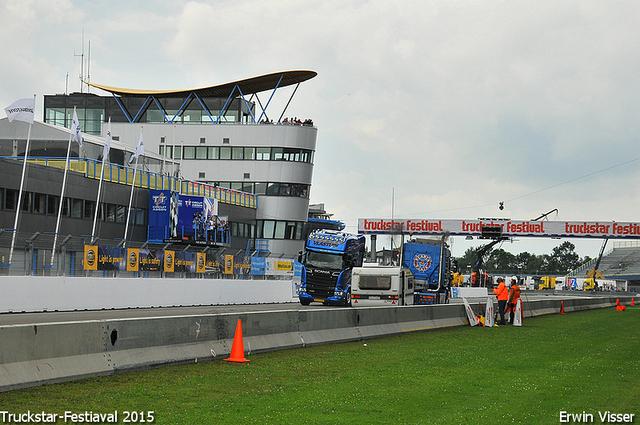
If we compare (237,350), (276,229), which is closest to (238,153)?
(276,229)

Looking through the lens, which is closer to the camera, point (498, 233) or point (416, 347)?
point (416, 347)

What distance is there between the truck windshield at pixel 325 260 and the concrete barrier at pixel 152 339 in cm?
1685

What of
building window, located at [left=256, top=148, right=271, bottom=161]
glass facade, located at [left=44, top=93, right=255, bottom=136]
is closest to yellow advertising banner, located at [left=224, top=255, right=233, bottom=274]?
building window, located at [left=256, top=148, right=271, bottom=161]

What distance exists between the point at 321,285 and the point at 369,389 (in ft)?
88.3

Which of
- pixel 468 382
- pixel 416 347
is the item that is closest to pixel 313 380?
pixel 468 382

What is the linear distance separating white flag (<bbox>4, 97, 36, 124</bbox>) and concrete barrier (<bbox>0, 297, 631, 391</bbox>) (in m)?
21.4

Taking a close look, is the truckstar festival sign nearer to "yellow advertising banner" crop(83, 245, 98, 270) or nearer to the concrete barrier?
"yellow advertising banner" crop(83, 245, 98, 270)

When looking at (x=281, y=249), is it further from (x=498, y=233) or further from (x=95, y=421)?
(x=95, y=421)

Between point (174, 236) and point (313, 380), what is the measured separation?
150 ft

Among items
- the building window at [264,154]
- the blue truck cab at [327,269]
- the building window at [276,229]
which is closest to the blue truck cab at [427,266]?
the blue truck cab at [327,269]

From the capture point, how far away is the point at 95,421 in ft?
25.0

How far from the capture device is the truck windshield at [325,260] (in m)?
37.3

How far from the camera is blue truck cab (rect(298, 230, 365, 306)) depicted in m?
37.1

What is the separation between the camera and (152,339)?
38.9ft
